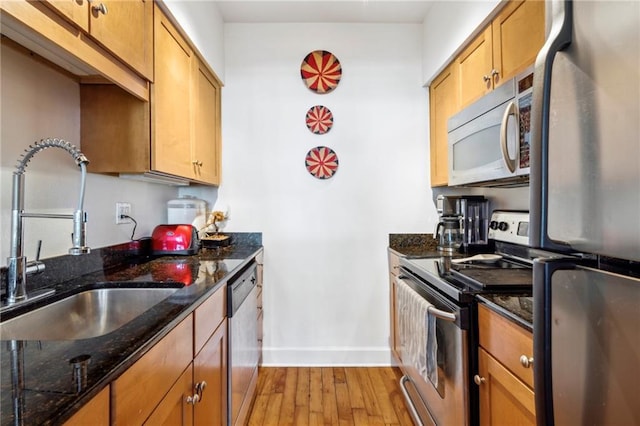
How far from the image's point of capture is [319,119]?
8.43 feet

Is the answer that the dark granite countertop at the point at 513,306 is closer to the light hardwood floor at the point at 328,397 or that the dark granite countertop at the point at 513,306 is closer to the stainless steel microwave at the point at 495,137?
the stainless steel microwave at the point at 495,137

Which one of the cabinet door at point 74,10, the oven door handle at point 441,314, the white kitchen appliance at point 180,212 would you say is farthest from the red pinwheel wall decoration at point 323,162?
the cabinet door at point 74,10

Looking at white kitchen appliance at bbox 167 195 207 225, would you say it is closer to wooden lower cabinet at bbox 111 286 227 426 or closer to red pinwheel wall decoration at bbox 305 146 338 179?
red pinwheel wall decoration at bbox 305 146 338 179

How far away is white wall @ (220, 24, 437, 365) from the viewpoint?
8.43ft

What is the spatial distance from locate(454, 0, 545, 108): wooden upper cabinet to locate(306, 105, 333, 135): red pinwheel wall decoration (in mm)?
971

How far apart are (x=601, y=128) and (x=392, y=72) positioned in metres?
2.32

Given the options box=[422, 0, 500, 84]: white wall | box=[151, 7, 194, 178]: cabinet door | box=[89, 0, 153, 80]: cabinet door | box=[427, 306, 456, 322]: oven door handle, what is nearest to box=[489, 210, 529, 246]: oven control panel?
box=[427, 306, 456, 322]: oven door handle

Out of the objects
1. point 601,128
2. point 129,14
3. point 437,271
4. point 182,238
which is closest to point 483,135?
point 437,271

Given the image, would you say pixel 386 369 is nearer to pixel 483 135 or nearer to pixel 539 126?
pixel 483 135

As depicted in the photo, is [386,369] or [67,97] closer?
[67,97]

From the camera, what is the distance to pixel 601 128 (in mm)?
487

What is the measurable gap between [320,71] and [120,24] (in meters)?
1.61

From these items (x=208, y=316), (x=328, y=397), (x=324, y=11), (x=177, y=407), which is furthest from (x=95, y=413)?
(x=324, y=11)

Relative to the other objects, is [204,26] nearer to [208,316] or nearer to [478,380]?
[208,316]
